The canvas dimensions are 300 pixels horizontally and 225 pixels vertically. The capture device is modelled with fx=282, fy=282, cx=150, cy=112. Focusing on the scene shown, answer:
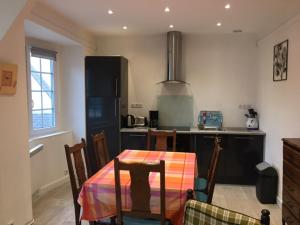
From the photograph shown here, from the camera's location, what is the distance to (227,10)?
3318 millimetres

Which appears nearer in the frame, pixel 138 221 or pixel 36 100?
pixel 138 221

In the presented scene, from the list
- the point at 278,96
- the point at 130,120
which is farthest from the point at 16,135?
the point at 278,96

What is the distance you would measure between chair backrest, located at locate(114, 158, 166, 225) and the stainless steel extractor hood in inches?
120

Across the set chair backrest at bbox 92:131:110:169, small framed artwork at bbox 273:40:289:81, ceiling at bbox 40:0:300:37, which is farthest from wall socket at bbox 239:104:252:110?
chair backrest at bbox 92:131:110:169

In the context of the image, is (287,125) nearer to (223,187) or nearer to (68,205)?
(223,187)

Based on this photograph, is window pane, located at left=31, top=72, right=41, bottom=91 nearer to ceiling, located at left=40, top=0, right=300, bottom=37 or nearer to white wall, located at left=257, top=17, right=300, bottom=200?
ceiling, located at left=40, top=0, right=300, bottom=37

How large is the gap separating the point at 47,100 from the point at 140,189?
295 cm

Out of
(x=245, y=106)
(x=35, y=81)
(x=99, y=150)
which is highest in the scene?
(x=35, y=81)

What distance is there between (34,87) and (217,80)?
9.91ft

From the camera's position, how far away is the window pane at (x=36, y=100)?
406 centimetres

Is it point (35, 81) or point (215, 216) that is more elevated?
point (35, 81)

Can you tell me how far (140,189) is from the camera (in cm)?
198

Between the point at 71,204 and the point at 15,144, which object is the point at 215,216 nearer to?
the point at 15,144

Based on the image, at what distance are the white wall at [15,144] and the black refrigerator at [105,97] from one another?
65.1 inches
